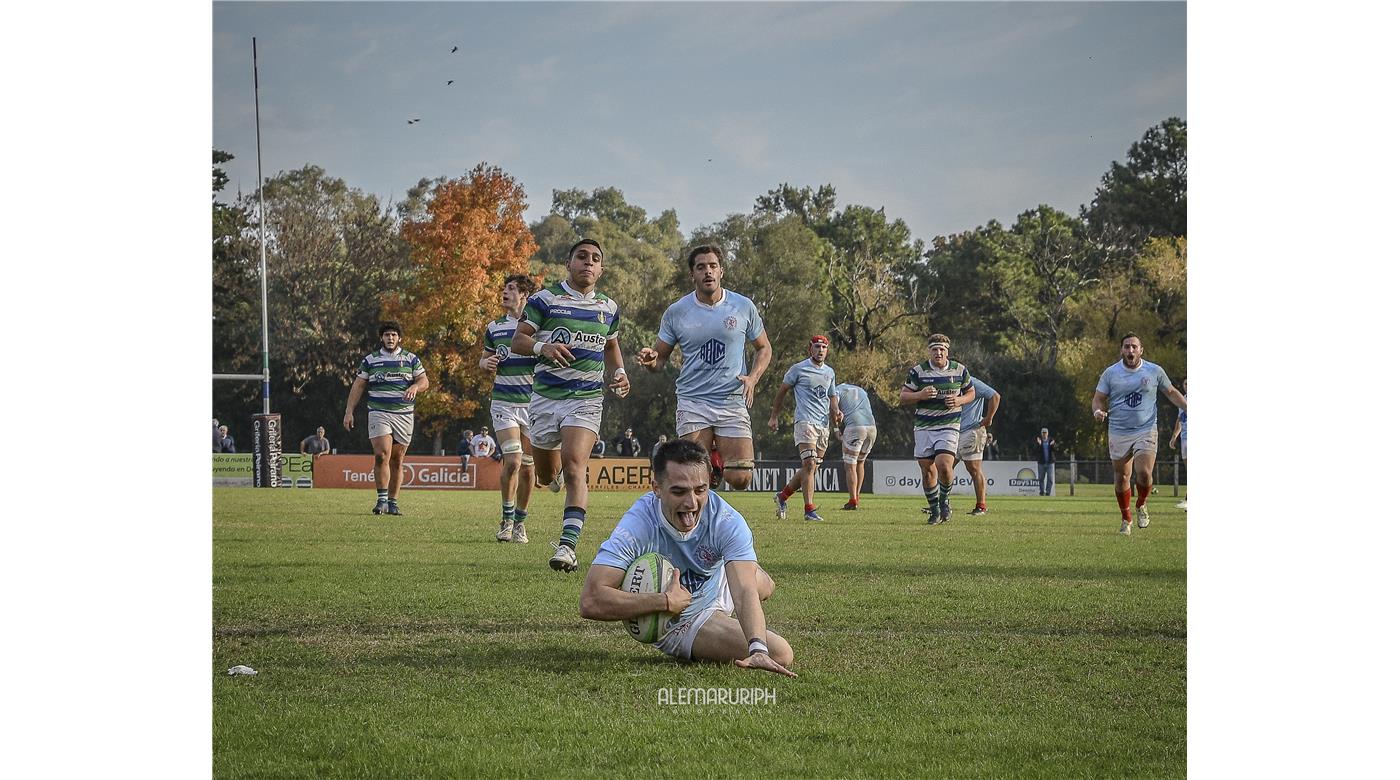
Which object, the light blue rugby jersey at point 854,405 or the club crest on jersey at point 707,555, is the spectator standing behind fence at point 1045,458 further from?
the club crest on jersey at point 707,555

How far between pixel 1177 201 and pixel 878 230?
Answer: 1.76m

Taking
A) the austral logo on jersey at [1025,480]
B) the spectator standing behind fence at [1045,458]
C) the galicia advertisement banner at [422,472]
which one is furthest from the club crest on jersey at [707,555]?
the austral logo on jersey at [1025,480]

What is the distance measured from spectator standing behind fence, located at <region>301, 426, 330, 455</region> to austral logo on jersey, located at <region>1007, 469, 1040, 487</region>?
704 centimetres

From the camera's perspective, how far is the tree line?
23.2 feet

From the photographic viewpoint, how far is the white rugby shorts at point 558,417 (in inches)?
299

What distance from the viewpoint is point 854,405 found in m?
8.78

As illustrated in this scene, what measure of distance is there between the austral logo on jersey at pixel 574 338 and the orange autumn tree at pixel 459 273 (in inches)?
18.7

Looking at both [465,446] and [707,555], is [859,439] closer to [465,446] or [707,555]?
[465,446]

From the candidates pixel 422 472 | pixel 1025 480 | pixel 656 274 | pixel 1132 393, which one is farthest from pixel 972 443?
pixel 422 472

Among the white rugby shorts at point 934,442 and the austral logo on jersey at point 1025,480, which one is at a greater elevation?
the white rugby shorts at point 934,442

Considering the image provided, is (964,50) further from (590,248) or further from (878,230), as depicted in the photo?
(590,248)

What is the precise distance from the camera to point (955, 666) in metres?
4.95

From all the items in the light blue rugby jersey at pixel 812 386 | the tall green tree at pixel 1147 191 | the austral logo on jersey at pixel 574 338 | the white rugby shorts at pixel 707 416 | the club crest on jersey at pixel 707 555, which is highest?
the tall green tree at pixel 1147 191
